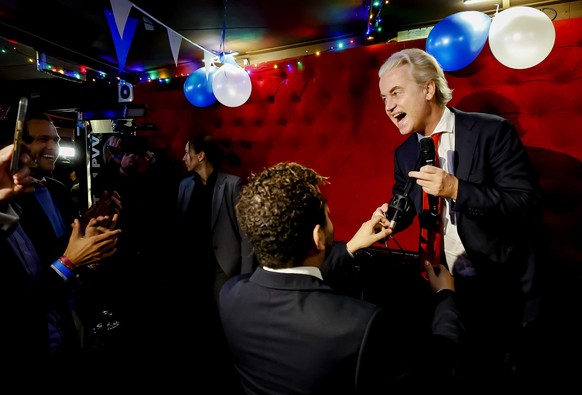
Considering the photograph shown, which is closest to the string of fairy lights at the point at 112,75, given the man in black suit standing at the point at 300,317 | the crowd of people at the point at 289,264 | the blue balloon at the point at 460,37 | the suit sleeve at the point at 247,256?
the blue balloon at the point at 460,37

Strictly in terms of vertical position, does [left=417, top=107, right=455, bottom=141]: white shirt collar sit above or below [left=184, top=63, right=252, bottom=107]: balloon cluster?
below

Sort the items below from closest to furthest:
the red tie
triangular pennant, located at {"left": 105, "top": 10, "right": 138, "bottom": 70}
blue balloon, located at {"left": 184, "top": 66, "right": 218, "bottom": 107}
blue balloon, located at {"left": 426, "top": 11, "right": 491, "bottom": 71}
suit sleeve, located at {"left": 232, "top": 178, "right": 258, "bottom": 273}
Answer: the red tie < blue balloon, located at {"left": 426, "top": 11, "right": 491, "bottom": 71} < suit sleeve, located at {"left": 232, "top": 178, "right": 258, "bottom": 273} < triangular pennant, located at {"left": 105, "top": 10, "right": 138, "bottom": 70} < blue balloon, located at {"left": 184, "top": 66, "right": 218, "bottom": 107}

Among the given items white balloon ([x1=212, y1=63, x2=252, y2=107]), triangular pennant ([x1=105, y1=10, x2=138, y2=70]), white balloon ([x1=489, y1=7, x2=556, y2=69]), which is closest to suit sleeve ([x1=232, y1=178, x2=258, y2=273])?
white balloon ([x1=212, y1=63, x2=252, y2=107])

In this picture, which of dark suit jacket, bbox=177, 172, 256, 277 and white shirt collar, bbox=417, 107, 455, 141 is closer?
white shirt collar, bbox=417, 107, 455, 141

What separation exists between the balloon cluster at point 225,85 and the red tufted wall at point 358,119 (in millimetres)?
366

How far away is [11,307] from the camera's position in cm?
121

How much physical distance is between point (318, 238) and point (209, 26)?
321 centimetres

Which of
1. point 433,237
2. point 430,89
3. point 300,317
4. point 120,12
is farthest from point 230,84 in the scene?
point 300,317

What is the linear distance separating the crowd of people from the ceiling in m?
1.29

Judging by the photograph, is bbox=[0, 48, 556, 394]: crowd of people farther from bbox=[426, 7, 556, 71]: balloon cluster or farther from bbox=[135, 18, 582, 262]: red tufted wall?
bbox=[135, 18, 582, 262]: red tufted wall

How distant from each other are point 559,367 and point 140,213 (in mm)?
3496

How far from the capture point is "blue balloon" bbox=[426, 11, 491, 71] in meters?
2.10

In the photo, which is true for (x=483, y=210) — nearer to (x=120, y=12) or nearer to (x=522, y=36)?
(x=522, y=36)

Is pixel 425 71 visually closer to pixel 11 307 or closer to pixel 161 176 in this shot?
pixel 11 307
